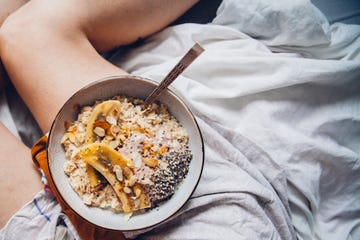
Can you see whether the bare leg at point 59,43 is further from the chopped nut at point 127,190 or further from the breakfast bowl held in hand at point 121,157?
the chopped nut at point 127,190

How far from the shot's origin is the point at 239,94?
2.53ft

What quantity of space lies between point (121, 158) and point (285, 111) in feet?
1.24

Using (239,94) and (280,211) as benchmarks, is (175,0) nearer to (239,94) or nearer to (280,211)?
(239,94)

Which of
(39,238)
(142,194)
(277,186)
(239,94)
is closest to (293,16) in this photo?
(239,94)

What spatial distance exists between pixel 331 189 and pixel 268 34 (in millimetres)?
365

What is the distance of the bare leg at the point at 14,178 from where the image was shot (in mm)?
678

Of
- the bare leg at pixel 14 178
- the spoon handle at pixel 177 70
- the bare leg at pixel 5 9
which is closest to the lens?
the spoon handle at pixel 177 70

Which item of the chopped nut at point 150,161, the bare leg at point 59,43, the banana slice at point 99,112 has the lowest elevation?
the chopped nut at point 150,161

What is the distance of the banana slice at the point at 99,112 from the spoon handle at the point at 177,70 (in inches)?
2.4

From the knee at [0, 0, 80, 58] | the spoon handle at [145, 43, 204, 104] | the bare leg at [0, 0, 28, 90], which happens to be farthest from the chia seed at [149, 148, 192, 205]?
the bare leg at [0, 0, 28, 90]

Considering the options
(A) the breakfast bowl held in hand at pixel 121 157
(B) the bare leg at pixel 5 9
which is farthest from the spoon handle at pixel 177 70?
(B) the bare leg at pixel 5 9

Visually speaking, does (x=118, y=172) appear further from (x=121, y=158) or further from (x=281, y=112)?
(x=281, y=112)

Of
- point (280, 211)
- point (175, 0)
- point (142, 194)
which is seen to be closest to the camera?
point (142, 194)

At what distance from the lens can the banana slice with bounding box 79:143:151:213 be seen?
0.57 meters
